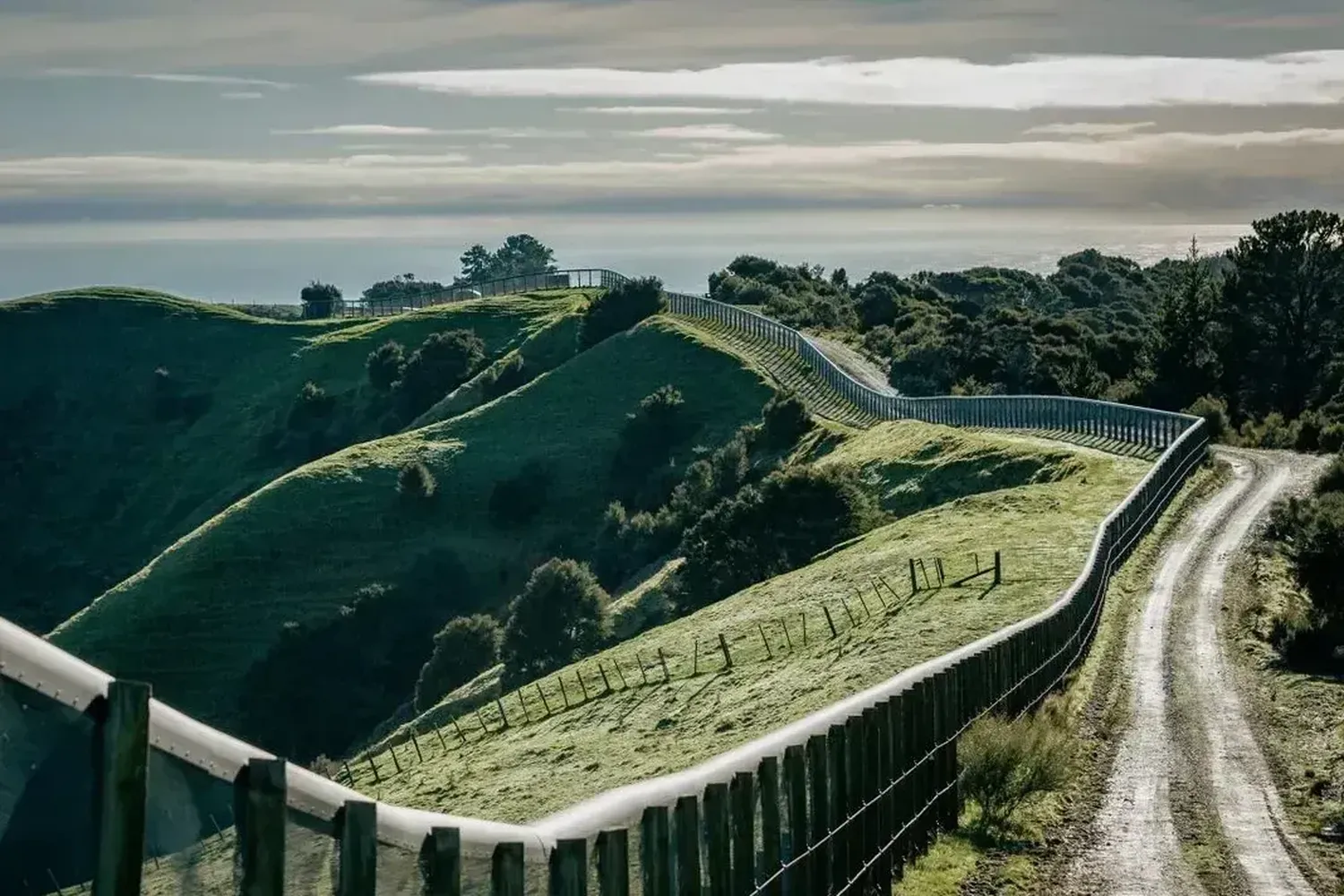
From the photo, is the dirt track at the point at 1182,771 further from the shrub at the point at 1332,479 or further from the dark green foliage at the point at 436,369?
the dark green foliage at the point at 436,369

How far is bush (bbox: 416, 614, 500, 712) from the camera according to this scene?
84.1m

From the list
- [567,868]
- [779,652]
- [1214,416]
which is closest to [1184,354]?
[1214,416]

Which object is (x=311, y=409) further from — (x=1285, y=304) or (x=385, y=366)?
(x=1285, y=304)

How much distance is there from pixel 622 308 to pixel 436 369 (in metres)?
19.0

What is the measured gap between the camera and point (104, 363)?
611ft

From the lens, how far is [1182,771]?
24.2 meters

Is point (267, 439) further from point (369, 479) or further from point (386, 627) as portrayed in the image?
point (386, 627)

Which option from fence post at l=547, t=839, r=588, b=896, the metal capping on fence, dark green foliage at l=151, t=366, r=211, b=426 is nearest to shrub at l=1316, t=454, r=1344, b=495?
the metal capping on fence

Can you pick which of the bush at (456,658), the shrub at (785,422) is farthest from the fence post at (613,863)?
the shrub at (785,422)

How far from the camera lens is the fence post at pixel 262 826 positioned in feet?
20.9

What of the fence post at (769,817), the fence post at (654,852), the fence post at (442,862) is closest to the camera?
the fence post at (442,862)

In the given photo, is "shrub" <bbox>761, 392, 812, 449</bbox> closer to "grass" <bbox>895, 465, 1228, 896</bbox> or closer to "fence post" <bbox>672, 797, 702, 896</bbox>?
"grass" <bbox>895, 465, 1228, 896</bbox>

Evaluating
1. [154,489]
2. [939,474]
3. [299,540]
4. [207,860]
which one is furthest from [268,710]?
[207,860]

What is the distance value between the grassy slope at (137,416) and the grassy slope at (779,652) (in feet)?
301
